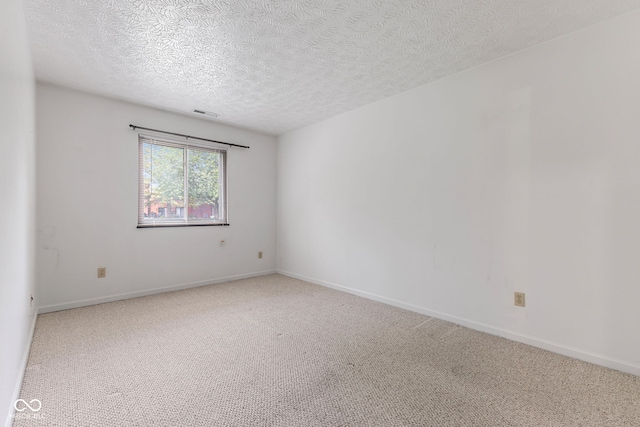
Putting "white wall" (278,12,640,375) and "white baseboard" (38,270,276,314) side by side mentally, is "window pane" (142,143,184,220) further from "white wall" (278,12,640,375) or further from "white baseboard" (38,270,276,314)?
"white wall" (278,12,640,375)

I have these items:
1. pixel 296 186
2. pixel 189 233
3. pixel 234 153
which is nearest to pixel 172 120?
pixel 234 153

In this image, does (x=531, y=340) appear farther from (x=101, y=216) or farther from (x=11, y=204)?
(x=101, y=216)

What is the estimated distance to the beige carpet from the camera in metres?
1.39

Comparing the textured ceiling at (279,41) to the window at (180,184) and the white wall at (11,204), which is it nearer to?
the white wall at (11,204)

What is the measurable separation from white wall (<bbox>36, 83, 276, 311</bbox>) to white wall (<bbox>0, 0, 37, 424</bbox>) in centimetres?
117

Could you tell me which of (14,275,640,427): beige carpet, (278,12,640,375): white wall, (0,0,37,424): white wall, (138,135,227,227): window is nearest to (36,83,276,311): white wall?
(138,135,227,227): window

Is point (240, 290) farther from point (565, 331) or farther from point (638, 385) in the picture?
point (638, 385)

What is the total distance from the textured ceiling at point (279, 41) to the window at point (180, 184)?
2.52ft

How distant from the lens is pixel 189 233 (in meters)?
3.72

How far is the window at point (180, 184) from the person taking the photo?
3.41 meters

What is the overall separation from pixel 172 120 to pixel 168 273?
1.93m
